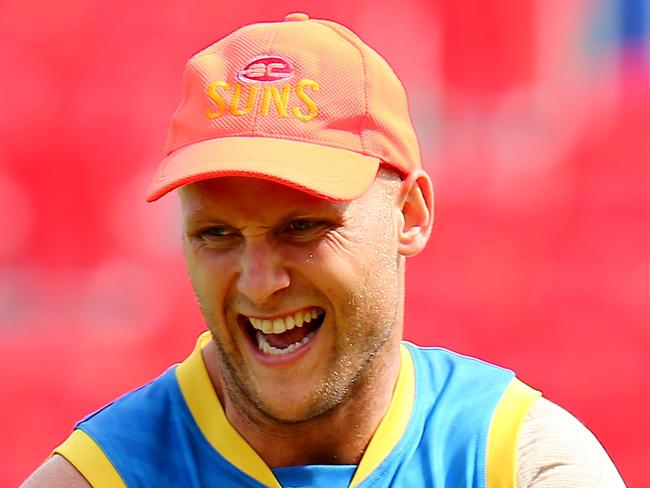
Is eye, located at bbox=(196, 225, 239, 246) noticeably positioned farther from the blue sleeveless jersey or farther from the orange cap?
the blue sleeveless jersey

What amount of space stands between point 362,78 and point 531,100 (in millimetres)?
2432

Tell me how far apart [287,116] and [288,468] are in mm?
549

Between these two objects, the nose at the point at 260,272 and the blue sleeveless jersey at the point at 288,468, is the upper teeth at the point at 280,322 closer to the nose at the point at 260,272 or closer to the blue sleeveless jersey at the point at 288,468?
the nose at the point at 260,272

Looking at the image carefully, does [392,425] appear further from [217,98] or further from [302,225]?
[217,98]

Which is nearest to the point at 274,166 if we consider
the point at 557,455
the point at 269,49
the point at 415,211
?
the point at 269,49

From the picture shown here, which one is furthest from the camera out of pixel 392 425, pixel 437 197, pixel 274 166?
pixel 437 197

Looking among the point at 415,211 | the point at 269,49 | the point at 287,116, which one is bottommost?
the point at 415,211

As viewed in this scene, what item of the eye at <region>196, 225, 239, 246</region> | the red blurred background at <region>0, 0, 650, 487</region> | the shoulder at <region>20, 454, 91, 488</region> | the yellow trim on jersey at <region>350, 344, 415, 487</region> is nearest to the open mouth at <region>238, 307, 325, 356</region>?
the eye at <region>196, 225, 239, 246</region>

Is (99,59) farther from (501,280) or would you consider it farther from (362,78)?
(362,78)

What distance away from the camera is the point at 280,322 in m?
1.86

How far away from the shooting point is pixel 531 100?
14.1 feet

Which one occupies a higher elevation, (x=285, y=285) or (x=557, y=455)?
(x=285, y=285)

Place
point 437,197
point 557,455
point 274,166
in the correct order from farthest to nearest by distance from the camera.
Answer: point 437,197
point 557,455
point 274,166

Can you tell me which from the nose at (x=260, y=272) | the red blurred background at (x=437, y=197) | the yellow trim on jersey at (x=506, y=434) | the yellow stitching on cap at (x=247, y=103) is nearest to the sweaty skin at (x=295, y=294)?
the nose at (x=260, y=272)
